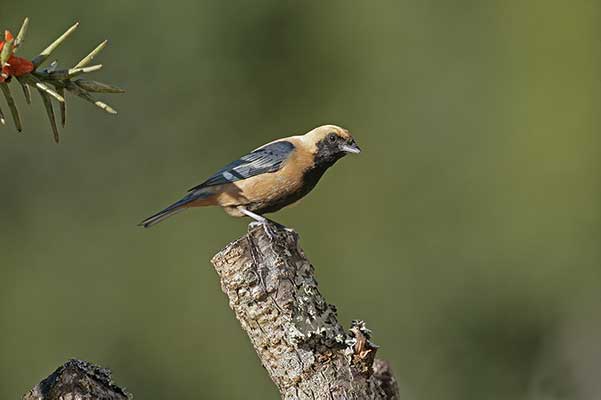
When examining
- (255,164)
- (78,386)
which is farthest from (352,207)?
(78,386)

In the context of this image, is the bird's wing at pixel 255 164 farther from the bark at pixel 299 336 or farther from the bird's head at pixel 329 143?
the bark at pixel 299 336

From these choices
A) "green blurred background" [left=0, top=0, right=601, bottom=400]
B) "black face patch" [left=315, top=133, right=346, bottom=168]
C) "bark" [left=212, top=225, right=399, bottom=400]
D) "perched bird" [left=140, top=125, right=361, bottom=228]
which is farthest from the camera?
"green blurred background" [left=0, top=0, right=601, bottom=400]

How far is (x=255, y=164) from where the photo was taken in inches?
197

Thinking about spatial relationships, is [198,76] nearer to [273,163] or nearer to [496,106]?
[496,106]

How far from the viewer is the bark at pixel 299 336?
2.31m

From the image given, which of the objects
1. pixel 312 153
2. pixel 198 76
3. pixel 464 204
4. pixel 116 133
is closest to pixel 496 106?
pixel 464 204

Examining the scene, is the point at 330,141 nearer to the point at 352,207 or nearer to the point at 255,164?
the point at 255,164

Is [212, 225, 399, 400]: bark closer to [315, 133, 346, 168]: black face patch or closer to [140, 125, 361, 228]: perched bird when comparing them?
[140, 125, 361, 228]: perched bird

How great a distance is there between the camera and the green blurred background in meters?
11.6

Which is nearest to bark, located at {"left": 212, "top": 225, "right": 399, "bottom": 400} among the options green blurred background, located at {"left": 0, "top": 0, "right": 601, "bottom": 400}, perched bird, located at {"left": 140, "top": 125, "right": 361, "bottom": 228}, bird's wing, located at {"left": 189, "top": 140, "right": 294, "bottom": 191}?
perched bird, located at {"left": 140, "top": 125, "right": 361, "bottom": 228}

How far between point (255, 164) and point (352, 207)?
7138 millimetres

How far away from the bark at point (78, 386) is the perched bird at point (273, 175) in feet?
8.95

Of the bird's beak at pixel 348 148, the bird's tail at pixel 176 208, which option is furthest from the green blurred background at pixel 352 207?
the bird's beak at pixel 348 148

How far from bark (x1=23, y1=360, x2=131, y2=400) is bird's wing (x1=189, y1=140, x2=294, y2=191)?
2.89 metres
